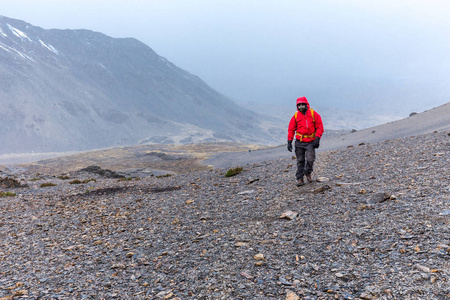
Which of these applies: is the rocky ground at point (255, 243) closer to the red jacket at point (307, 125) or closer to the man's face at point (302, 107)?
the red jacket at point (307, 125)

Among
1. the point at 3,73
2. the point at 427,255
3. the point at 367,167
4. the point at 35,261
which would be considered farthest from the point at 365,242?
the point at 3,73

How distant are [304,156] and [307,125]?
125 cm

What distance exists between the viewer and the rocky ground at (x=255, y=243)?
16.5 ft

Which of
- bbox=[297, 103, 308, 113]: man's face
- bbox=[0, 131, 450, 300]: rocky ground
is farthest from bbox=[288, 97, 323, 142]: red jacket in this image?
bbox=[0, 131, 450, 300]: rocky ground

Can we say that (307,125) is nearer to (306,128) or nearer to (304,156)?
(306,128)

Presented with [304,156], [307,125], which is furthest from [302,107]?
[304,156]

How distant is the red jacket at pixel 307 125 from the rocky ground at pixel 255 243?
179 cm

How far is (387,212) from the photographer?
24.1 feet

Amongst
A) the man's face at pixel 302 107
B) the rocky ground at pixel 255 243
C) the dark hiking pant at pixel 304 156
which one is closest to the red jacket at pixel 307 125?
the man's face at pixel 302 107

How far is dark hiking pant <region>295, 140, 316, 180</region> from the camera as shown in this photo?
11.0 metres

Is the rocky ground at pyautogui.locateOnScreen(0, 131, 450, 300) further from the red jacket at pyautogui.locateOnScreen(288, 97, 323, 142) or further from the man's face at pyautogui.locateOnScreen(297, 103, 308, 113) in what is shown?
the man's face at pyautogui.locateOnScreen(297, 103, 308, 113)

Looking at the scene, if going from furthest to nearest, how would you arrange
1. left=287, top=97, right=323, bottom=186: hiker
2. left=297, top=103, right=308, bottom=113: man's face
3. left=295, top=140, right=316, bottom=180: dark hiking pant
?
1. left=295, top=140, right=316, bottom=180: dark hiking pant
2. left=287, top=97, right=323, bottom=186: hiker
3. left=297, top=103, right=308, bottom=113: man's face

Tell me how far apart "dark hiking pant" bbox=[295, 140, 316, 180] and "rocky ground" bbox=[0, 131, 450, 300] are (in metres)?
0.59

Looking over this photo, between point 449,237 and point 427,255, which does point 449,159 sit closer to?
point 449,237
